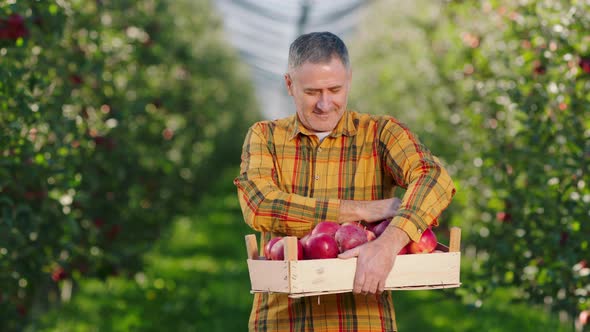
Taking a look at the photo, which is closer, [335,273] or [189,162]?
[335,273]

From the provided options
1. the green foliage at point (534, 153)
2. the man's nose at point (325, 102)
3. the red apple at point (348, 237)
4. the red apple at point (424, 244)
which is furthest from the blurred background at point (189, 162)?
the red apple at point (348, 237)

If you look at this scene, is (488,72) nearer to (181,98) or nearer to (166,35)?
(166,35)

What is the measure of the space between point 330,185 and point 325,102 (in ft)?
1.06

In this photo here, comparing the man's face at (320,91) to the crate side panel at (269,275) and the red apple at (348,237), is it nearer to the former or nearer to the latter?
the red apple at (348,237)

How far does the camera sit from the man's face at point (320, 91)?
2.77 meters

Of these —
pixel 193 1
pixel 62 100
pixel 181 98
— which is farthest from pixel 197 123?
pixel 62 100

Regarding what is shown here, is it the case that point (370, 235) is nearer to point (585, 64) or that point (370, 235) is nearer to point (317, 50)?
point (317, 50)

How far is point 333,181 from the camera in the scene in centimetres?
300

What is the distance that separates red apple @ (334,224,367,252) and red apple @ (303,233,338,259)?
2 cm

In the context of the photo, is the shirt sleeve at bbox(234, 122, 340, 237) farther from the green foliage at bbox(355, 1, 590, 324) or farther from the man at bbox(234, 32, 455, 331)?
the green foliage at bbox(355, 1, 590, 324)

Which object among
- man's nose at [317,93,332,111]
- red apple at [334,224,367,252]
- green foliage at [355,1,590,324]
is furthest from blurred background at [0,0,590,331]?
red apple at [334,224,367,252]

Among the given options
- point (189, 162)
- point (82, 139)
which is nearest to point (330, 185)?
point (82, 139)

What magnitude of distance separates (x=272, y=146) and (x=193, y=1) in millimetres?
13912

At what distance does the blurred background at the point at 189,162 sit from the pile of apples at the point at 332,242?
Result: 225 centimetres
